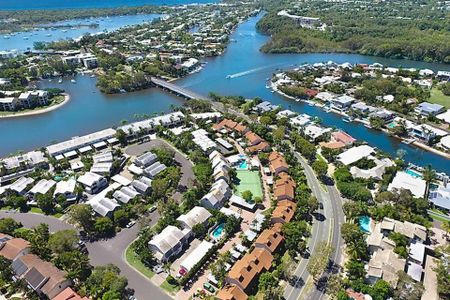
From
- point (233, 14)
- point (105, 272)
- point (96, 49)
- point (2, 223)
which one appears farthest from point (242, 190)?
point (233, 14)

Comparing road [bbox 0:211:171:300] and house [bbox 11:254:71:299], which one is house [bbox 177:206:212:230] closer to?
road [bbox 0:211:171:300]

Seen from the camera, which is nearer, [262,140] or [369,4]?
[262,140]

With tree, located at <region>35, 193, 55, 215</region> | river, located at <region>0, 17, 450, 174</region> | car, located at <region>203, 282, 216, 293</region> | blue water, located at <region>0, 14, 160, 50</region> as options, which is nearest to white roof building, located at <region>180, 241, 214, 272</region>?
car, located at <region>203, 282, 216, 293</region>

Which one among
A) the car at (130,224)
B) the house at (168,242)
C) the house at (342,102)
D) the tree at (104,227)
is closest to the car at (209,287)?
the house at (168,242)

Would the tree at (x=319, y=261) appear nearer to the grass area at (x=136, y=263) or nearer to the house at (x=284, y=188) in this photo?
the house at (x=284, y=188)

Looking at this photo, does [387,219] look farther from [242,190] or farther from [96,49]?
[96,49]

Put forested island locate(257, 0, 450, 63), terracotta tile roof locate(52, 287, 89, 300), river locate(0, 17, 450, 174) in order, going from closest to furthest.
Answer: terracotta tile roof locate(52, 287, 89, 300), river locate(0, 17, 450, 174), forested island locate(257, 0, 450, 63)
